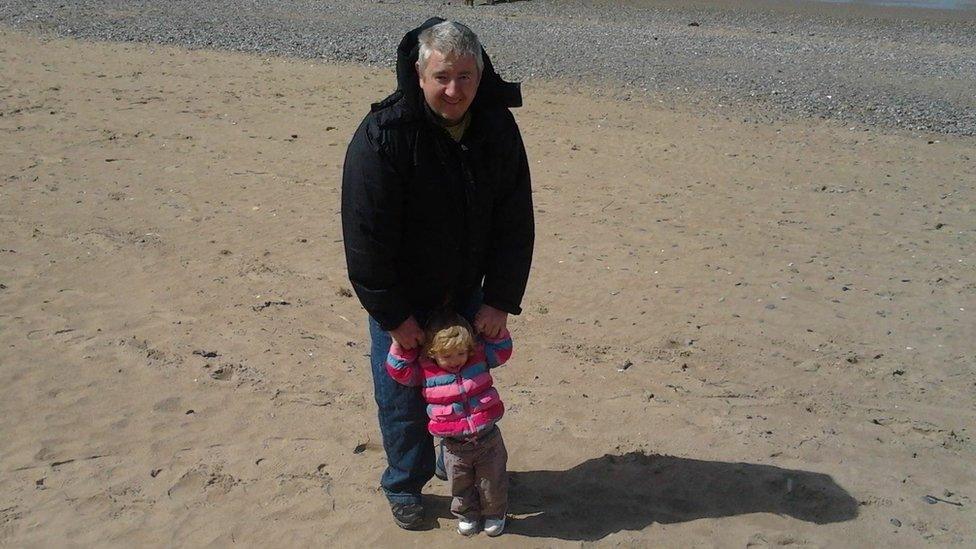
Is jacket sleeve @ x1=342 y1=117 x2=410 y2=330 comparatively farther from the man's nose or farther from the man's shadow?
the man's shadow

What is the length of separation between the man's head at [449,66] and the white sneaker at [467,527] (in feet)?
5.50

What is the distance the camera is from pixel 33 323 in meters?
5.69

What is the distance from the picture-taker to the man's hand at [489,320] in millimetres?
3699

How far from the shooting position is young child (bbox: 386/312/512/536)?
361 centimetres

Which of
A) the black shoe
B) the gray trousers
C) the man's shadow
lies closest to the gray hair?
the gray trousers

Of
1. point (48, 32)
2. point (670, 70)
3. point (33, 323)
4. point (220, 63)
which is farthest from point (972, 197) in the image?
point (48, 32)

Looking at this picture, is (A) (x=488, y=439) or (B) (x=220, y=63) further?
(B) (x=220, y=63)

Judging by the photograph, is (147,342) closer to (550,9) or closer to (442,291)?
(442,291)

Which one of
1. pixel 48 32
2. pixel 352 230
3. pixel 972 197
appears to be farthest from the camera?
pixel 48 32

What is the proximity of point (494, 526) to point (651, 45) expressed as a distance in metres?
14.7

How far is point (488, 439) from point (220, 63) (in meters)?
10.9

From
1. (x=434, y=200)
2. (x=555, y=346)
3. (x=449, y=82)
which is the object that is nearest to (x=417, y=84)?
(x=449, y=82)

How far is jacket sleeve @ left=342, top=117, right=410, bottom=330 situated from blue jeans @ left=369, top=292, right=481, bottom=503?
0.68 feet

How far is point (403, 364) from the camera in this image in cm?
365
